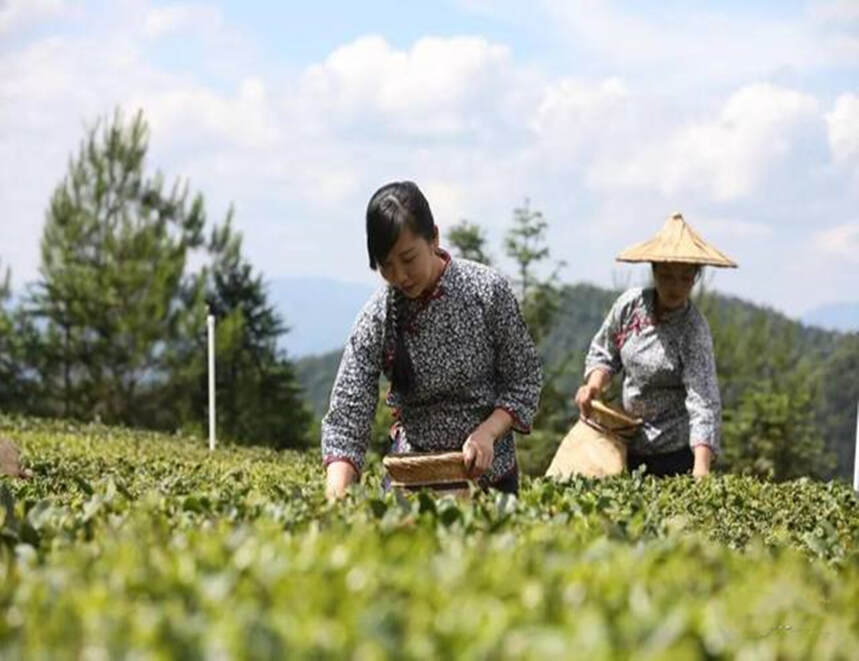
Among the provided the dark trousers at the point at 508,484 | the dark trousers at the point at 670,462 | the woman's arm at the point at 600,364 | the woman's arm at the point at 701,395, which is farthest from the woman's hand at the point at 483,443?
the dark trousers at the point at 670,462

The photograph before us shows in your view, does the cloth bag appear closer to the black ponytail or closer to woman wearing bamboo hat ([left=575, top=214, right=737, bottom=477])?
woman wearing bamboo hat ([left=575, top=214, right=737, bottom=477])

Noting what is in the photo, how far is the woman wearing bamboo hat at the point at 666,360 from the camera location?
5695mm

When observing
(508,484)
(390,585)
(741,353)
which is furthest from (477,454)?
(741,353)

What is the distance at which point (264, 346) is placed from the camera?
36.6m

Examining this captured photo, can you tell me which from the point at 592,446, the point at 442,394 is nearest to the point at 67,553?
the point at 442,394

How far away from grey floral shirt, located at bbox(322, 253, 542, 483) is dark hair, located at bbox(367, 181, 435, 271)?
27 cm

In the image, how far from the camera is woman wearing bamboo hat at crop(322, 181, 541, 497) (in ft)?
12.3

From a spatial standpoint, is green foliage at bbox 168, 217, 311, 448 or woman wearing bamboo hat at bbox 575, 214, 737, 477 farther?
A: green foliage at bbox 168, 217, 311, 448

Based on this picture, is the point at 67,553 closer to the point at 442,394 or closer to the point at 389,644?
the point at 389,644

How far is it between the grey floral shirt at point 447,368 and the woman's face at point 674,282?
6.52 ft

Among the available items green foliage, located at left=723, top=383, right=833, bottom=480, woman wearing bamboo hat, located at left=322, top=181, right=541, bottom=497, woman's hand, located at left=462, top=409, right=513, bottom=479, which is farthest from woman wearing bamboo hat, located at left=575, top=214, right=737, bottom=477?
green foliage, located at left=723, top=383, right=833, bottom=480

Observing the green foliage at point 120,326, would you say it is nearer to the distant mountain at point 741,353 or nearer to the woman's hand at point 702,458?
the distant mountain at point 741,353

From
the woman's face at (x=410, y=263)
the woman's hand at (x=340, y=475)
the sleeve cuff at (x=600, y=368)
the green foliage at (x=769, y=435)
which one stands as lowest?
the green foliage at (x=769, y=435)

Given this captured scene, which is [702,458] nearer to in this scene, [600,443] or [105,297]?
[600,443]
